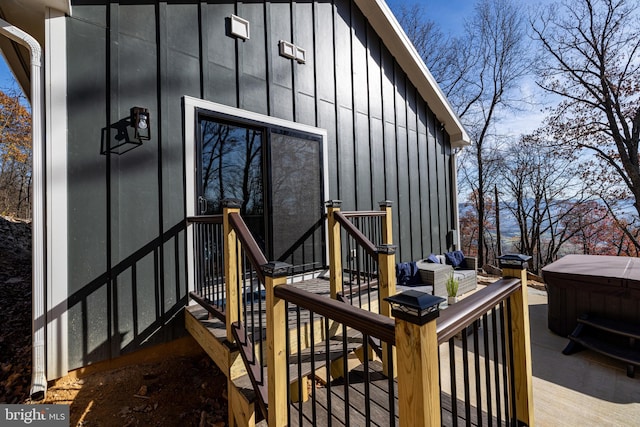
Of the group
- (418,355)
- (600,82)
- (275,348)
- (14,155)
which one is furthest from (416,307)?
(14,155)

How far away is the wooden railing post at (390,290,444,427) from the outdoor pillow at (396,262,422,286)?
416 centimetres

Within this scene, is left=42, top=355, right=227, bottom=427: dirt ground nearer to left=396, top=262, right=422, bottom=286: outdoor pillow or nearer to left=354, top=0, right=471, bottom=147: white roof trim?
left=396, top=262, right=422, bottom=286: outdoor pillow

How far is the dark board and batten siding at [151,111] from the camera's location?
251cm

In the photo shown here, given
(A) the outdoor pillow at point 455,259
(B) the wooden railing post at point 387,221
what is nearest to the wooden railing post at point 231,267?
(B) the wooden railing post at point 387,221

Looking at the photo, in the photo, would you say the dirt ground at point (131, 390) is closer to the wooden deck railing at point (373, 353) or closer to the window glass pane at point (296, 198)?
the wooden deck railing at point (373, 353)

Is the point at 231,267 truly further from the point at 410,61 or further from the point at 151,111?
the point at 410,61

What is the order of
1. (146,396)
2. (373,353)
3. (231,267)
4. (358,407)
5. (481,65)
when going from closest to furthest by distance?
1. (358,407)
2. (231,267)
3. (146,396)
4. (373,353)
5. (481,65)

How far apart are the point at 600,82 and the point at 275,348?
12848 mm

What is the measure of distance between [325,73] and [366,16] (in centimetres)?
175

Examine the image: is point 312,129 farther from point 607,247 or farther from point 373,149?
point 607,247

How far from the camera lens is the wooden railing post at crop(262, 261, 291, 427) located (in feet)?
5.04

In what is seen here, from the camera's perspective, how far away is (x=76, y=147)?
2488mm

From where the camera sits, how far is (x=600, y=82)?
9.08 m

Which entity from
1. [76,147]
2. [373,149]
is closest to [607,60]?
[373,149]
